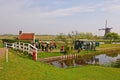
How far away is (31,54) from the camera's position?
24.3 metres

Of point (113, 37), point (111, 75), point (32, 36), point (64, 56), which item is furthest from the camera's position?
point (113, 37)

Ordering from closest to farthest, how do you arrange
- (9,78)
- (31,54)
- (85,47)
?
1. (9,78)
2. (31,54)
3. (85,47)

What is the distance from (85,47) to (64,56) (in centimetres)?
1435

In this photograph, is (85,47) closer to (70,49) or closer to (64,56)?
(70,49)

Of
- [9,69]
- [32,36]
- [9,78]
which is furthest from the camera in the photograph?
[32,36]

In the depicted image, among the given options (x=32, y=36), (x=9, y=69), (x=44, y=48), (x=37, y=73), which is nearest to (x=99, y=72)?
(x=37, y=73)

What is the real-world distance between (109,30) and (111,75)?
118954 millimetres

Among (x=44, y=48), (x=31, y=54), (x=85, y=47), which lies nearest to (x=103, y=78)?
(x=31, y=54)

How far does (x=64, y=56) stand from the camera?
3612 centimetres

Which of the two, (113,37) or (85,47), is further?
(113,37)

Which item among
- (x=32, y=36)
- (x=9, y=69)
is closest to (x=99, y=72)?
(x=9, y=69)

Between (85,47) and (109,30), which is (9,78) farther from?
(109,30)

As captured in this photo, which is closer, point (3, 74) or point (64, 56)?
point (3, 74)

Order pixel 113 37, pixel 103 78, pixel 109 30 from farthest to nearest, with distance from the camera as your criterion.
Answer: pixel 109 30
pixel 113 37
pixel 103 78
